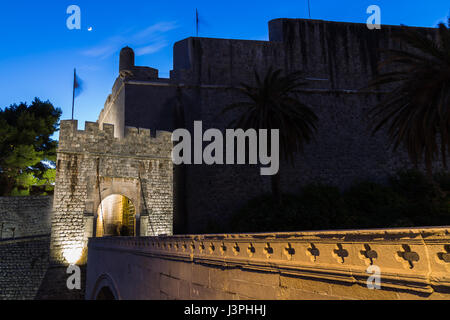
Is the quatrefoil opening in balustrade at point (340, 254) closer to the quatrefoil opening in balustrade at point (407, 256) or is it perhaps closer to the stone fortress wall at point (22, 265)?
the quatrefoil opening in balustrade at point (407, 256)

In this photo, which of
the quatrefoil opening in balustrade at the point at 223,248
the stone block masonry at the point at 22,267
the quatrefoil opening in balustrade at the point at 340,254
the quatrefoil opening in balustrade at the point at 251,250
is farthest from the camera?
the stone block masonry at the point at 22,267

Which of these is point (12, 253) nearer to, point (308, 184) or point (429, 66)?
point (308, 184)

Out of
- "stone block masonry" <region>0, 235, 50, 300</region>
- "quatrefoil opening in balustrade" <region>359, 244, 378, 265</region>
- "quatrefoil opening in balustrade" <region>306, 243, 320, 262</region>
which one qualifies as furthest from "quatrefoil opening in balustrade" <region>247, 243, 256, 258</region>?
"stone block masonry" <region>0, 235, 50, 300</region>

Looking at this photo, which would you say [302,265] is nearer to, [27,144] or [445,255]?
[445,255]

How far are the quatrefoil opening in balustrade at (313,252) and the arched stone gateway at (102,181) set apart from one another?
12.7m

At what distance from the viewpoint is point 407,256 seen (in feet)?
7.03

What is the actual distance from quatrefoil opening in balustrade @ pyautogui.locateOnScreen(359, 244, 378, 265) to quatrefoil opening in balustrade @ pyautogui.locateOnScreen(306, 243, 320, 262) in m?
0.50

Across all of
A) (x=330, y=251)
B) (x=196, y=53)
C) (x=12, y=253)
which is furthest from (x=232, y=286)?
(x=196, y=53)

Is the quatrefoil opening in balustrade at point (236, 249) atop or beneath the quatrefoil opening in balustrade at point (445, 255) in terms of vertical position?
beneath

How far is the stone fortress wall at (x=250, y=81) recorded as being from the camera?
20663mm

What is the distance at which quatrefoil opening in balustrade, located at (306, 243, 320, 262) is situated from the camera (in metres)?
2.92

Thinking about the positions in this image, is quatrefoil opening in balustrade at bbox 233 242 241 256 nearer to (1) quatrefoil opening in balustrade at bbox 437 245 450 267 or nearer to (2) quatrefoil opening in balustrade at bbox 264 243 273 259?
(2) quatrefoil opening in balustrade at bbox 264 243 273 259

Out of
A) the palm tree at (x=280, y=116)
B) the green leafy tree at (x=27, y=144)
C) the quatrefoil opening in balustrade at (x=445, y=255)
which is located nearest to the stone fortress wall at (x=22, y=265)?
the green leafy tree at (x=27, y=144)
